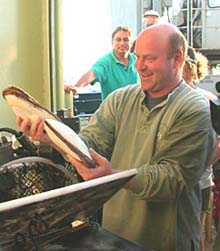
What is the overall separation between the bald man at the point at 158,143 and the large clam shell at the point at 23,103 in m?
0.03

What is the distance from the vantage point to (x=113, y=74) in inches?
149

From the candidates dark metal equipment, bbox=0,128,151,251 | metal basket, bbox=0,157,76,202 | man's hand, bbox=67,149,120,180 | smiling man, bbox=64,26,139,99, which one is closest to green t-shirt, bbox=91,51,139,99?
smiling man, bbox=64,26,139,99

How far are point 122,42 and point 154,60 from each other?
7.47 ft

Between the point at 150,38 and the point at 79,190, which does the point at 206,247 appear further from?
the point at 79,190

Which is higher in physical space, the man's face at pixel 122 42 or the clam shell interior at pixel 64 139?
the man's face at pixel 122 42

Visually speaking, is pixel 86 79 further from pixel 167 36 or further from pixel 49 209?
pixel 49 209

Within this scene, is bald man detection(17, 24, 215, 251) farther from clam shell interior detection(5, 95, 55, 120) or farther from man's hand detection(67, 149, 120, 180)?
man's hand detection(67, 149, 120, 180)

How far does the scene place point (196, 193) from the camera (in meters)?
1.70

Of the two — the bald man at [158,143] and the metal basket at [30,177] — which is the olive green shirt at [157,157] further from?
the metal basket at [30,177]

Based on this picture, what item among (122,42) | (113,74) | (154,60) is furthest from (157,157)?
(122,42)

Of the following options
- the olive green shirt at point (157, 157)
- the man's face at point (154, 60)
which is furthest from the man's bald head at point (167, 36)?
the olive green shirt at point (157, 157)

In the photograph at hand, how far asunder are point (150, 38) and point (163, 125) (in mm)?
284

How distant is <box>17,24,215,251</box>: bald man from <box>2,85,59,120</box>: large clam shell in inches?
1.3

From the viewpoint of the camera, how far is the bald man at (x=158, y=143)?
1516mm
